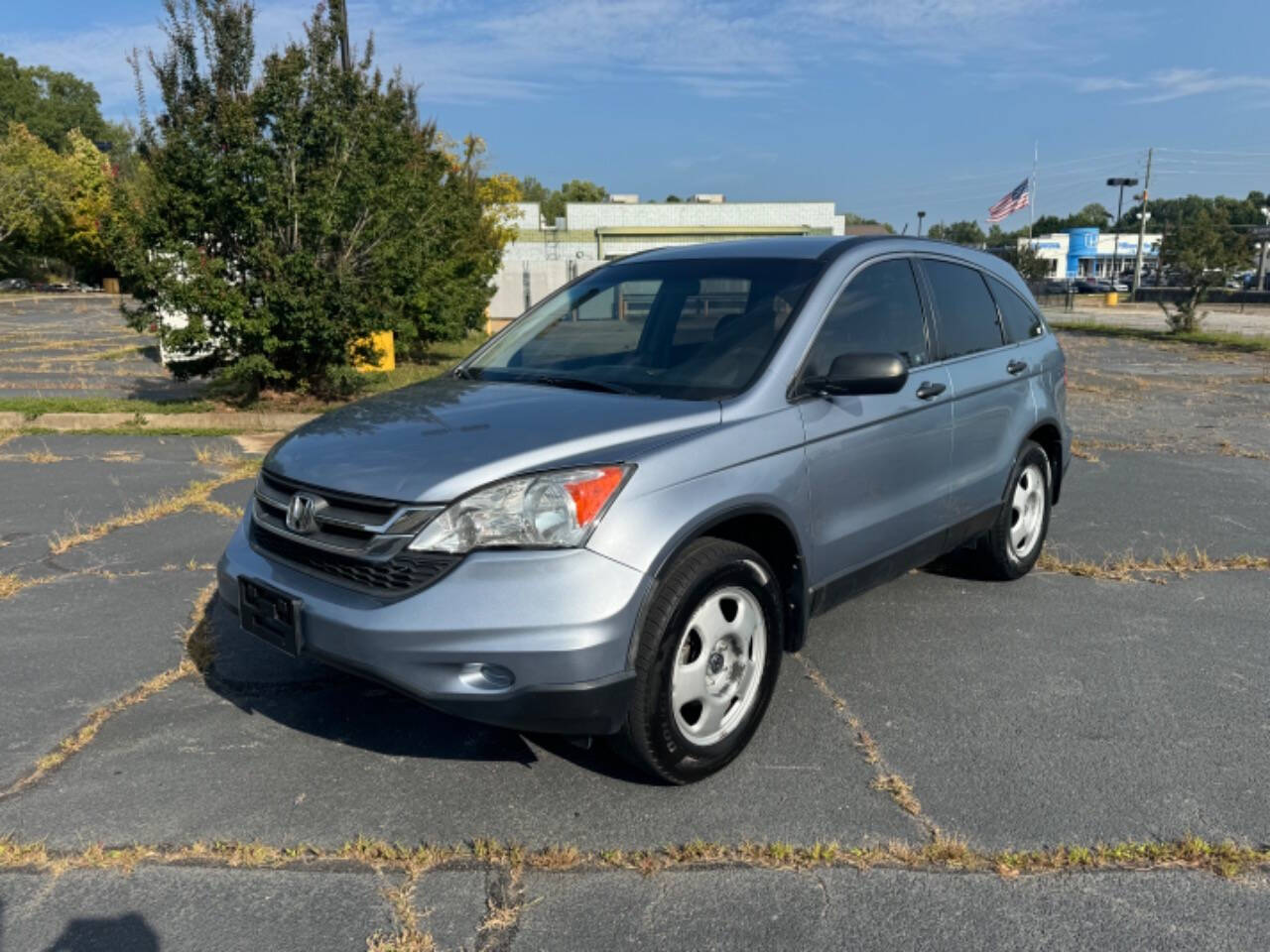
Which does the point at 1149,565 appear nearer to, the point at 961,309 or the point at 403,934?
the point at 961,309

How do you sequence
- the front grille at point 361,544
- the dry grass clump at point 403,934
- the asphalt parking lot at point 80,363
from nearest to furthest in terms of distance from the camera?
the dry grass clump at point 403,934, the front grille at point 361,544, the asphalt parking lot at point 80,363

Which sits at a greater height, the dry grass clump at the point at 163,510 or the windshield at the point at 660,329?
the windshield at the point at 660,329

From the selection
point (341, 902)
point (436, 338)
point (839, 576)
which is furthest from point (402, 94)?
point (341, 902)

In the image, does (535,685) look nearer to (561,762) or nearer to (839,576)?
(561,762)

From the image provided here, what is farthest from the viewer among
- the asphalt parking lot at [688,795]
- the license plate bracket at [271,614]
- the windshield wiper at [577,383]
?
the windshield wiper at [577,383]

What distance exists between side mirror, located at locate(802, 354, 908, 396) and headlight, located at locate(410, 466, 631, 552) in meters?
1.17

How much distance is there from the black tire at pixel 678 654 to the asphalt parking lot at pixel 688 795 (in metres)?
0.12

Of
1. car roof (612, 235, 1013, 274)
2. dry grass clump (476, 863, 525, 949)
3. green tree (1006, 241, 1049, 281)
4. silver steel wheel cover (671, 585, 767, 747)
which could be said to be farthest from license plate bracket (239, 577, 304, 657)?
green tree (1006, 241, 1049, 281)

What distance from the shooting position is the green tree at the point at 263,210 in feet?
33.1

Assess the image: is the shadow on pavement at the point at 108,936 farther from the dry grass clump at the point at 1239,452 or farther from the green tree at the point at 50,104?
the green tree at the point at 50,104

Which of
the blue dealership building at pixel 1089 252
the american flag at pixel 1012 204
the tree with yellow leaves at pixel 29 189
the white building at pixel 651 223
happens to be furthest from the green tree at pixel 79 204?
the blue dealership building at pixel 1089 252

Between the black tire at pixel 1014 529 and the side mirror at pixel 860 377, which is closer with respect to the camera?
the side mirror at pixel 860 377

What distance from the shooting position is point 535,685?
279 centimetres

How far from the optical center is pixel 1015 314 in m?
5.43
